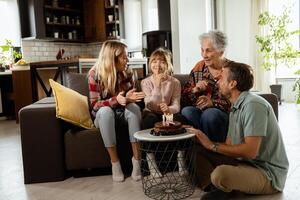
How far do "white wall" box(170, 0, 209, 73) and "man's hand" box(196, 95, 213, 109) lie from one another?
138 inches

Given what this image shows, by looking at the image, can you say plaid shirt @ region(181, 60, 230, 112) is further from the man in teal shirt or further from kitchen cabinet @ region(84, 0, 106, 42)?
kitchen cabinet @ region(84, 0, 106, 42)

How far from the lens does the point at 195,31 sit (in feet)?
21.4

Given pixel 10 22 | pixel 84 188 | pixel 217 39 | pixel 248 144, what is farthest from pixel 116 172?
pixel 10 22

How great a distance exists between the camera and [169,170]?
2.50 meters

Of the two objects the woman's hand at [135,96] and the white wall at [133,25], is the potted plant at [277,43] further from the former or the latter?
the woman's hand at [135,96]

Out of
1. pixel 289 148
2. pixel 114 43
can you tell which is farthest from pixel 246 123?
pixel 289 148

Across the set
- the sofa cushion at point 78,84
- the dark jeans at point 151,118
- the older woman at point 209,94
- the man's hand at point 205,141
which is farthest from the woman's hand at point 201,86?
the sofa cushion at point 78,84

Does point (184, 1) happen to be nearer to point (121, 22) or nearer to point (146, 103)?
point (121, 22)

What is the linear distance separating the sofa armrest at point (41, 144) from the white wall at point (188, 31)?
3817mm

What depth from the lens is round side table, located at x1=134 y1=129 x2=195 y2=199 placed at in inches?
83.6

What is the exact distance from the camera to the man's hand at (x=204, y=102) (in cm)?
245

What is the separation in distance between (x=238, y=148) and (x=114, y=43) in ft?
4.14

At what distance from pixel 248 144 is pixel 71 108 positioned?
1.25 metres

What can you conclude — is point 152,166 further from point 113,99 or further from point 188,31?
point 188,31
